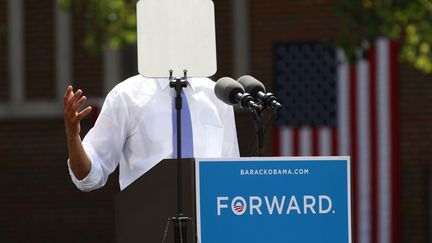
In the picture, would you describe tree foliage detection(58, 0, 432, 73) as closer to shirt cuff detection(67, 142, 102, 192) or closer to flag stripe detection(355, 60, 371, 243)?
flag stripe detection(355, 60, 371, 243)

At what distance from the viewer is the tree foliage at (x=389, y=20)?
1063 cm

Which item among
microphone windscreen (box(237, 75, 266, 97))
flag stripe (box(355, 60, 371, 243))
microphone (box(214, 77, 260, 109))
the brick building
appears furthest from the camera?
the brick building

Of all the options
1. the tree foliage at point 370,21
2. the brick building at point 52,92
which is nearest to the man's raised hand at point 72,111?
the tree foliage at point 370,21

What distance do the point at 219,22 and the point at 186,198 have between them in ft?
35.1

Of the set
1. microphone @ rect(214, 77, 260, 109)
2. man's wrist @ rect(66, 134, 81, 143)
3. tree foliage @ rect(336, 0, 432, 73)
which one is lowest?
man's wrist @ rect(66, 134, 81, 143)

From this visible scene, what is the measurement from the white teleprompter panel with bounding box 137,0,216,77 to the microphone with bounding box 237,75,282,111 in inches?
6.4

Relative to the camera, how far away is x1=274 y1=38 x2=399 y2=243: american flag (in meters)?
14.4

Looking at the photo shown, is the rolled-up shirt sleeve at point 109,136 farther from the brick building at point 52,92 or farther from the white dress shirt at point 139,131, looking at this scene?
the brick building at point 52,92

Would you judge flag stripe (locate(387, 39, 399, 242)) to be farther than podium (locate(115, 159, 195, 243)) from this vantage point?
Yes

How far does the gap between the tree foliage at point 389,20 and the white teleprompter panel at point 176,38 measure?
547 cm

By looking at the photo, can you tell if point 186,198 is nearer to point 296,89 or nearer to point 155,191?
point 155,191

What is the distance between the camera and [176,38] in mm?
5316

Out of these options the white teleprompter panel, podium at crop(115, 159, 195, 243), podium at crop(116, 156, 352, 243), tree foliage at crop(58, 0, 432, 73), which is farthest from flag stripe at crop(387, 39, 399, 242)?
podium at crop(115, 159, 195, 243)

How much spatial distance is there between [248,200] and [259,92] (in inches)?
21.9
